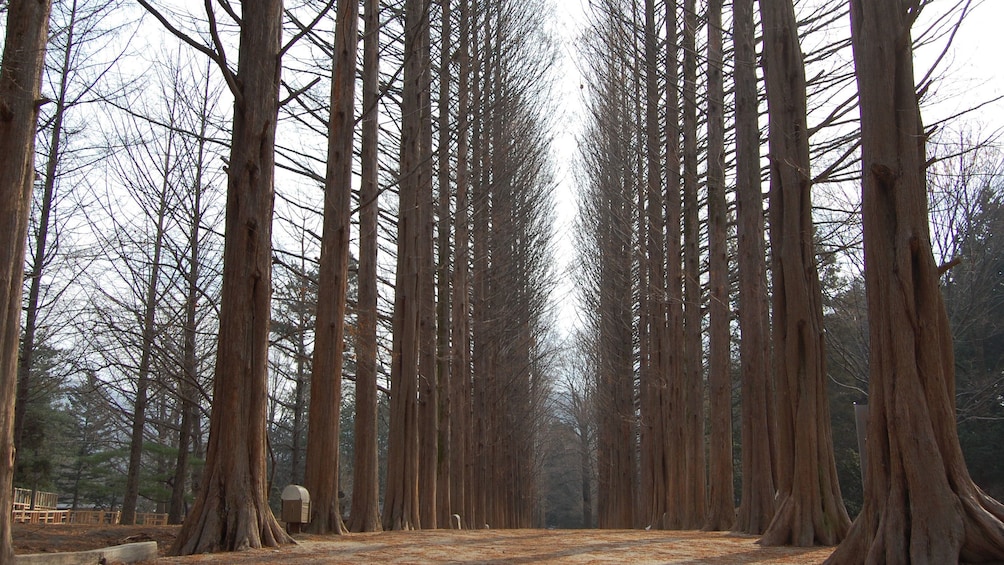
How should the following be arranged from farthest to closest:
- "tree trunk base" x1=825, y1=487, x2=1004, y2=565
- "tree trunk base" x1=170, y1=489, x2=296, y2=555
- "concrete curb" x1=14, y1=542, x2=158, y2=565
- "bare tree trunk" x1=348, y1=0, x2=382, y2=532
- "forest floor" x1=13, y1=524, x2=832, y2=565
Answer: "bare tree trunk" x1=348, y1=0, x2=382, y2=532 < "tree trunk base" x1=170, y1=489, x2=296, y2=555 < "forest floor" x1=13, y1=524, x2=832, y2=565 < "concrete curb" x1=14, y1=542, x2=158, y2=565 < "tree trunk base" x1=825, y1=487, x2=1004, y2=565

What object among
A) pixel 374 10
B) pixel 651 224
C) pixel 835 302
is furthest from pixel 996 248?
pixel 374 10

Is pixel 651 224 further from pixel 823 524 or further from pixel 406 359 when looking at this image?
pixel 823 524

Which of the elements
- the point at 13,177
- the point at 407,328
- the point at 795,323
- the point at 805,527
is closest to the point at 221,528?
the point at 13,177

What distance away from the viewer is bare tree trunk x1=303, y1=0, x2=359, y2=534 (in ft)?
26.9

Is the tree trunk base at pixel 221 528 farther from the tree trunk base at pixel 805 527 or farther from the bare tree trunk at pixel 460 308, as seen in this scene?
the bare tree trunk at pixel 460 308

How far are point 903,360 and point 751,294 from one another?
626 cm

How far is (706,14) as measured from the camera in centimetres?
1214

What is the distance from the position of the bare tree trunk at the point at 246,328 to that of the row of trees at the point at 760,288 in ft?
12.2

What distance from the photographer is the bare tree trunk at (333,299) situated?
8.20 metres

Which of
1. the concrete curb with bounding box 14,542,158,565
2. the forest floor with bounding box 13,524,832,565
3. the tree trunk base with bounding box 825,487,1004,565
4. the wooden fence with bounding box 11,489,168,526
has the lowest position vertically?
the wooden fence with bounding box 11,489,168,526

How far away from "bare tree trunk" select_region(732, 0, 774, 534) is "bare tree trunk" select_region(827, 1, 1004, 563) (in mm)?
5265

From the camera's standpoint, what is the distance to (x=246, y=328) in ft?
19.0

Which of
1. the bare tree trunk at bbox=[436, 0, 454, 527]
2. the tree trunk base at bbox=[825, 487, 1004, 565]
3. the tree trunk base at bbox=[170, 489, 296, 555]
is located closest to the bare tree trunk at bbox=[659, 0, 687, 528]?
the bare tree trunk at bbox=[436, 0, 454, 527]

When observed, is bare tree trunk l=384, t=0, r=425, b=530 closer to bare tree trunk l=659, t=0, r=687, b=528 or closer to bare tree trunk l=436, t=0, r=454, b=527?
bare tree trunk l=436, t=0, r=454, b=527
